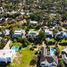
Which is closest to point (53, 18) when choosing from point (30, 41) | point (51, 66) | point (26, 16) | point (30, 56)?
point (26, 16)

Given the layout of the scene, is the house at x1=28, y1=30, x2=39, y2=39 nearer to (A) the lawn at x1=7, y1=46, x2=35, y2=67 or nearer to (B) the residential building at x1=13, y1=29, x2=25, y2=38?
(B) the residential building at x1=13, y1=29, x2=25, y2=38

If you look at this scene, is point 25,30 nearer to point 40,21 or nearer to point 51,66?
point 40,21

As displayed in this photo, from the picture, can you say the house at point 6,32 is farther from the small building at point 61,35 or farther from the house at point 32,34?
the small building at point 61,35

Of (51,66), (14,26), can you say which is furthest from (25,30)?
(51,66)

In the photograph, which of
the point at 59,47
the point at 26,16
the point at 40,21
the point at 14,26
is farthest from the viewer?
the point at 26,16

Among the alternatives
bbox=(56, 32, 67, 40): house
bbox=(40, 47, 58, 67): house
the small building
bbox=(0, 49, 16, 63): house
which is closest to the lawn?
bbox=(0, 49, 16, 63): house

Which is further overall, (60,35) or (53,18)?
(53,18)

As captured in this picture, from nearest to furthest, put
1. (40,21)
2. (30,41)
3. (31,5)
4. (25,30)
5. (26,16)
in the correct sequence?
(30,41) < (25,30) < (40,21) < (26,16) < (31,5)
